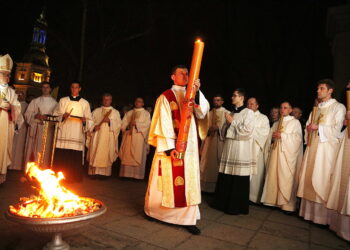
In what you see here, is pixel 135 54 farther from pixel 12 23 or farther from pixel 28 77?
pixel 28 77

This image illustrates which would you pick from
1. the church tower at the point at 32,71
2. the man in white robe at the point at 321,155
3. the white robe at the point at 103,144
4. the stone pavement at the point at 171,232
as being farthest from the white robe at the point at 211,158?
the church tower at the point at 32,71

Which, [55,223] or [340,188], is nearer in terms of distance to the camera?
[55,223]

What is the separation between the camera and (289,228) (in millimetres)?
4660

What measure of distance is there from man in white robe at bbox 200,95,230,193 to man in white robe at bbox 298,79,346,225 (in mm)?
2223

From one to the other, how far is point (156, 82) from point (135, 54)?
9.15 ft

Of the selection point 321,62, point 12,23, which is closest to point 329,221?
point 321,62

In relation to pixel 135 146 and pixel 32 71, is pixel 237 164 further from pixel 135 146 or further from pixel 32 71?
pixel 32 71

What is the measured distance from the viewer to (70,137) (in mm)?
6789

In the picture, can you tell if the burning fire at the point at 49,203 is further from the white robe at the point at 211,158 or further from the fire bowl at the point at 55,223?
the white robe at the point at 211,158

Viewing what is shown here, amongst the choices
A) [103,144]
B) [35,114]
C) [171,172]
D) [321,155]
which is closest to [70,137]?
[103,144]

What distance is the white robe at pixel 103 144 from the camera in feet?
25.3

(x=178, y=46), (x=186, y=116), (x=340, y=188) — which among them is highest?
(x=178, y=46)

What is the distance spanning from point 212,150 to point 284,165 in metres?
1.82

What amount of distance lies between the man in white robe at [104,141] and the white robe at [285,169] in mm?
4088
